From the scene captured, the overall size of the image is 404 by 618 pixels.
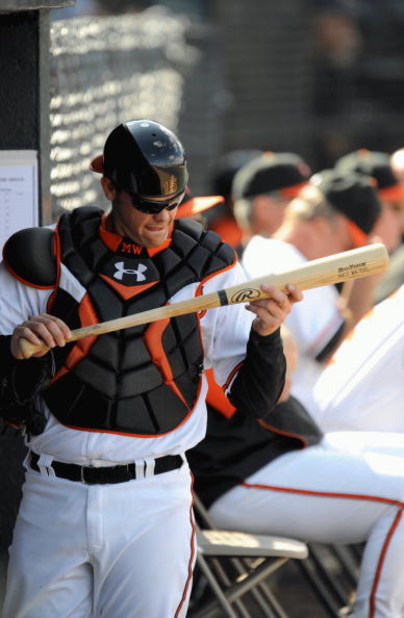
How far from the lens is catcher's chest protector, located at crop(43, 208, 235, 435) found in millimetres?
3025

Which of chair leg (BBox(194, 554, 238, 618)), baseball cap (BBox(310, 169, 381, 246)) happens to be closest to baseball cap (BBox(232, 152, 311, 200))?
baseball cap (BBox(310, 169, 381, 246))

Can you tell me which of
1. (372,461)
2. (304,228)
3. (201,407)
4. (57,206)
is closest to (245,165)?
(304,228)

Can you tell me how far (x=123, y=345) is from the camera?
9.95 ft

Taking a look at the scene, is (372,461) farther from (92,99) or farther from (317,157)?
(317,157)

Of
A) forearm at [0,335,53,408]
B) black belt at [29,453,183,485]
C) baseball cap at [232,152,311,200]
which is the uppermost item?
forearm at [0,335,53,408]

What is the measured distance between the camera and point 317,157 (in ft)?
46.6

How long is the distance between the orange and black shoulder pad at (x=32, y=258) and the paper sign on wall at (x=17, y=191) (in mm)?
678

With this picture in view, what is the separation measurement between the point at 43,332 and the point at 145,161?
48 centimetres

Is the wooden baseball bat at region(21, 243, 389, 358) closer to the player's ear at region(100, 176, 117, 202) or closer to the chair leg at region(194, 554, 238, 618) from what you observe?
the player's ear at region(100, 176, 117, 202)

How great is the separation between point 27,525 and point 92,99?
3165mm

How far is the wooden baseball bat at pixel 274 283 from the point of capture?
2.87 metres

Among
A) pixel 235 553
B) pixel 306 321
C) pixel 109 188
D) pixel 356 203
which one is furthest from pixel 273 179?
pixel 109 188

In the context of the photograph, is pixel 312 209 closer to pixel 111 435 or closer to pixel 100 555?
pixel 111 435

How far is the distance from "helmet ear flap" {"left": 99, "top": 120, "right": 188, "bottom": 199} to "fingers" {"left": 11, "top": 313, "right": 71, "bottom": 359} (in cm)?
38
